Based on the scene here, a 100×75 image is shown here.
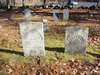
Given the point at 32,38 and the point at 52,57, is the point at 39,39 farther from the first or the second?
the point at 52,57

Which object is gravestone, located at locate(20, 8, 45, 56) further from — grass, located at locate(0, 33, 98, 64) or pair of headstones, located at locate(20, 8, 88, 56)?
grass, located at locate(0, 33, 98, 64)

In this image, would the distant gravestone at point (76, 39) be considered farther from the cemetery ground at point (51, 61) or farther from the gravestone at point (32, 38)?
the gravestone at point (32, 38)

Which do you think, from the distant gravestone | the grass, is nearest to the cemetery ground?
the grass

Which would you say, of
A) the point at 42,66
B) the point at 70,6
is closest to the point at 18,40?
the point at 42,66

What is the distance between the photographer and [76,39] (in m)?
10.2

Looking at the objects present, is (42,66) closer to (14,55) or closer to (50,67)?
(50,67)

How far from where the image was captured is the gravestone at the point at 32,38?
9625 millimetres

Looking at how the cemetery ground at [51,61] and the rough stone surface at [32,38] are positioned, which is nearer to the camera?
the cemetery ground at [51,61]

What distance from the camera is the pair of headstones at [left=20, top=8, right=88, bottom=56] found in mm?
9641

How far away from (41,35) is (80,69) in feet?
5.94

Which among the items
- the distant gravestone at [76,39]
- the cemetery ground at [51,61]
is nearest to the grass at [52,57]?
the cemetery ground at [51,61]

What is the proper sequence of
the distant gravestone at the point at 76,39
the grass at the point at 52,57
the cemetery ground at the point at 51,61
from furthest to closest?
1. the distant gravestone at the point at 76,39
2. the grass at the point at 52,57
3. the cemetery ground at the point at 51,61

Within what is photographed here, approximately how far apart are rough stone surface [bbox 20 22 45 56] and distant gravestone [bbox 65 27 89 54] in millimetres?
941

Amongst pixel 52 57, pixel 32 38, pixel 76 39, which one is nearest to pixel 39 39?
pixel 32 38
